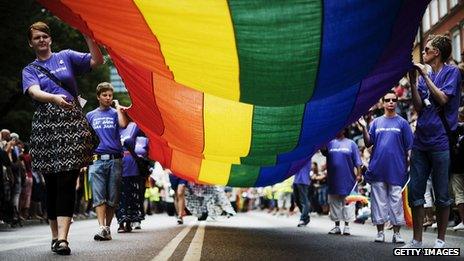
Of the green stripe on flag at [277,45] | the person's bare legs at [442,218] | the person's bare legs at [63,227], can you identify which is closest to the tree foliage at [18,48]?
the person's bare legs at [63,227]

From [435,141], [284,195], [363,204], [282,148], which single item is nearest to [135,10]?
[435,141]

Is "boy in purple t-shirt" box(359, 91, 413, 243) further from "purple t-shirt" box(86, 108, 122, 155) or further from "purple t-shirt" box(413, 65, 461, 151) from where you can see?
"purple t-shirt" box(86, 108, 122, 155)

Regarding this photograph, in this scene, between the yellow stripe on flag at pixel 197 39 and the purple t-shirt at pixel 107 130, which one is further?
the purple t-shirt at pixel 107 130

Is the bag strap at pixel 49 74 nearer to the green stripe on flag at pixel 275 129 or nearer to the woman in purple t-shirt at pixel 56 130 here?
the woman in purple t-shirt at pixel 56 130

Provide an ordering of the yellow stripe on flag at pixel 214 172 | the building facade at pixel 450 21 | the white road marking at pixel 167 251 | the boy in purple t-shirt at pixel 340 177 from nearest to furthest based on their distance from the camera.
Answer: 1. the white road marking at pixel 167 251
2. the yellow stripe on flag at pixel 214 172
3. the boy in purple t-shirt at pixel 340 177
4. the building facade at pixel 450 21

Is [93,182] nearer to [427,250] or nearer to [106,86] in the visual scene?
[106,86]

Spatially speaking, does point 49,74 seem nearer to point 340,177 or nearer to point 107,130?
point 107,130

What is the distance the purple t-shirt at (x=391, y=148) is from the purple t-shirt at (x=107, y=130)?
11.3 feet

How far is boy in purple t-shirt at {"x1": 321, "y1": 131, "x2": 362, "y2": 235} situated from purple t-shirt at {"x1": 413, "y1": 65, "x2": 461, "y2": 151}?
4.28 m

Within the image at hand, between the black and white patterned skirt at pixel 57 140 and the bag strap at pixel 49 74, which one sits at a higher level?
the bag strap at pixel 49 74

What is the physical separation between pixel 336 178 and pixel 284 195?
39.8 ft

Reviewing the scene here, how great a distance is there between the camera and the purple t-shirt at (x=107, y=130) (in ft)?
29.7

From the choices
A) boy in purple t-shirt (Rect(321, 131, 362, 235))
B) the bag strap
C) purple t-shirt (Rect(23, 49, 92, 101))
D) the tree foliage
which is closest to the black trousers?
purple t-shirt (Rect(23, 49, 92, 101))

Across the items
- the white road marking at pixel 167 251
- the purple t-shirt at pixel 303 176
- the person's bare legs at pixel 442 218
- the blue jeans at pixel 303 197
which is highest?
the purple t-shirt at pixel 303 176
